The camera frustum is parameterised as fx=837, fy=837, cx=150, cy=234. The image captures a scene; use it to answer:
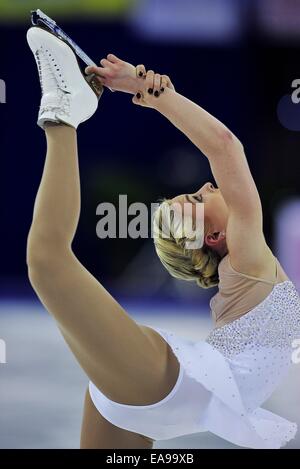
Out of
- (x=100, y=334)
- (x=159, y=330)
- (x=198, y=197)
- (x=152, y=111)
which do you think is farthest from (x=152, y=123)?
(x=100, y=334)

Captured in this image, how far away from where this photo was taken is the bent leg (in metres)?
2.13

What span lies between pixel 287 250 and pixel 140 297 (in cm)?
119

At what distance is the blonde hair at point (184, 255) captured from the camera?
2.60 meters

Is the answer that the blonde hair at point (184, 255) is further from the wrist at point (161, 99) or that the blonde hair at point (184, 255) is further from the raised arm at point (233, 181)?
the wrist at point (161, 99)

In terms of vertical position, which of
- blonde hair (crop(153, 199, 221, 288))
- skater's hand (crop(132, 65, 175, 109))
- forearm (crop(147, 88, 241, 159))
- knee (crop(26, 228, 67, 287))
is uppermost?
skater's hand (crop(132, 65, 175, 109))

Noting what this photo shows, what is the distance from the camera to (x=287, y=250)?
6457mm

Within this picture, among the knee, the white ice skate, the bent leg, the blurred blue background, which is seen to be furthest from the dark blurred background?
the knee

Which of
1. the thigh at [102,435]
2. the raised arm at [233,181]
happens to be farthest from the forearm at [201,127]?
the thigh at [102,435]

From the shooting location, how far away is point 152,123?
311 inches

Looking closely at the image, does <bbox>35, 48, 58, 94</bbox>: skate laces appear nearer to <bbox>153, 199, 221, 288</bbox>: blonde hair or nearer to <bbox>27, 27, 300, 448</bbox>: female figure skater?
<bbox>27, 27, 300, 448</bbox>: female figure skater

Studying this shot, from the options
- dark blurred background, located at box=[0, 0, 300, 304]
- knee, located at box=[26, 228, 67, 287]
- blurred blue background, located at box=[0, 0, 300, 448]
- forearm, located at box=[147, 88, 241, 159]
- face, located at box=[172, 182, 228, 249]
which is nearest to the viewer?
knee, located at box=[26, 228, 67, 287]

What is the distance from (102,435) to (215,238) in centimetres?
68

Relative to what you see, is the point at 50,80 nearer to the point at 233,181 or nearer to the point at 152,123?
the point at 233,181

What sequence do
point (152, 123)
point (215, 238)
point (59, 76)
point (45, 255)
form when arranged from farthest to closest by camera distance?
point (152, 123) < point (215, 238) < point (59, 76) < point (45, 255)
